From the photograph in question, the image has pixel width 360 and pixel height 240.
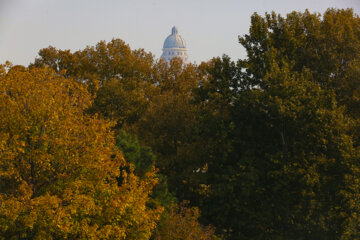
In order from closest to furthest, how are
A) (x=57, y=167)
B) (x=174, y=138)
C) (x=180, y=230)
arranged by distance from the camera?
1. (x=57, y=167)
2. (x=180, y=230)
3. (x=174, y=138)

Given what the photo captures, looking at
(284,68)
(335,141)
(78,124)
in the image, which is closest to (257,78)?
(284,68)

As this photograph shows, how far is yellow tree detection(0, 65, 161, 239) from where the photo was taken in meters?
19.1

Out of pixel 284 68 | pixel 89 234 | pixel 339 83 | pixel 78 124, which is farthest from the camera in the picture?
pixel 339 83

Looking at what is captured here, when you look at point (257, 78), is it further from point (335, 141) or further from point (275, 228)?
point (275, 228)

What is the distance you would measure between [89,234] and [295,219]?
51.5 ft

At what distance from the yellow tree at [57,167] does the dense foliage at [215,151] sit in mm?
61

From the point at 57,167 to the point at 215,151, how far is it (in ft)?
44.9

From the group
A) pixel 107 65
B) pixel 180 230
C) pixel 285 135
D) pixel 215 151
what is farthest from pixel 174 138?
pixel 107 65

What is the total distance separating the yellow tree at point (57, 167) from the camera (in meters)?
19.1

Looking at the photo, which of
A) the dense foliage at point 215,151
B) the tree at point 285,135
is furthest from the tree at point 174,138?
the tree at point 285,135

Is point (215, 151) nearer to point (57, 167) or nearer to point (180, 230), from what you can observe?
point (180, 230)

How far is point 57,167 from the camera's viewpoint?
20.7 m

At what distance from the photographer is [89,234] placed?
18.8 m

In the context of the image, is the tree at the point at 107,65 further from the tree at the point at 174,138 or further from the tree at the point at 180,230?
the tree at the point at 180,230
